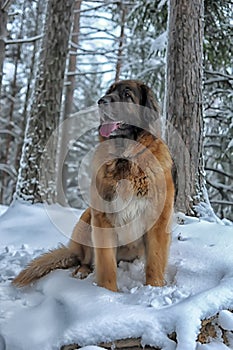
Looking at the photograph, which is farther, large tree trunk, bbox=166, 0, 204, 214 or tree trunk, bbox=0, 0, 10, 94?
tree trunk, bbox=0, 0, 10, 94

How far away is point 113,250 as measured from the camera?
324 centimetres

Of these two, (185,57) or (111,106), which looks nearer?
(111,106)

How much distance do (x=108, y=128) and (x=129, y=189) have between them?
1.69 ft

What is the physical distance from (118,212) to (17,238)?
2.07 m

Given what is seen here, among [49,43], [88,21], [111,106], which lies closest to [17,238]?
[111,106]

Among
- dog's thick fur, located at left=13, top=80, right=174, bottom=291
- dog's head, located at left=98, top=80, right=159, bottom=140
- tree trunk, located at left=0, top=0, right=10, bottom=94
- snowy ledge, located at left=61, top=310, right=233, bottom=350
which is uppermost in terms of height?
tree trunk, located at left=0, top=0, right=10, bottom=94

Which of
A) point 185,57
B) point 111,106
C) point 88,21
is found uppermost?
point 88,21

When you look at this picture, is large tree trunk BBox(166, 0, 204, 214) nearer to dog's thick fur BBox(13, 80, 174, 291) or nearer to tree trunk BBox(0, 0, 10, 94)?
dog's thick fur BBox(13, 80, 174, 291)

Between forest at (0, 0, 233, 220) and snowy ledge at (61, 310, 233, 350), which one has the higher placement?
forest at (0, 0, 233, 220)

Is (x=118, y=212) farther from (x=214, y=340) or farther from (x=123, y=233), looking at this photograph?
(x=214, y=340)

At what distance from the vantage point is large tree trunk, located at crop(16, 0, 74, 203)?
6.60 meters

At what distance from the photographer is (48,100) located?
668 centimetres

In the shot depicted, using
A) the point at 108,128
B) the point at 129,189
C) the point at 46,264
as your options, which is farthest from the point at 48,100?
the point at 129,189

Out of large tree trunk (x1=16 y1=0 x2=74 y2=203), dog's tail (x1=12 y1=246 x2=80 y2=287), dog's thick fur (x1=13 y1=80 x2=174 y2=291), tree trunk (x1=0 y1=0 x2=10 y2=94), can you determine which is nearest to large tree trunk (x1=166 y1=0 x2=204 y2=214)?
dog's thick fur (x1=13 y1=80 x2=174 y2=291)
